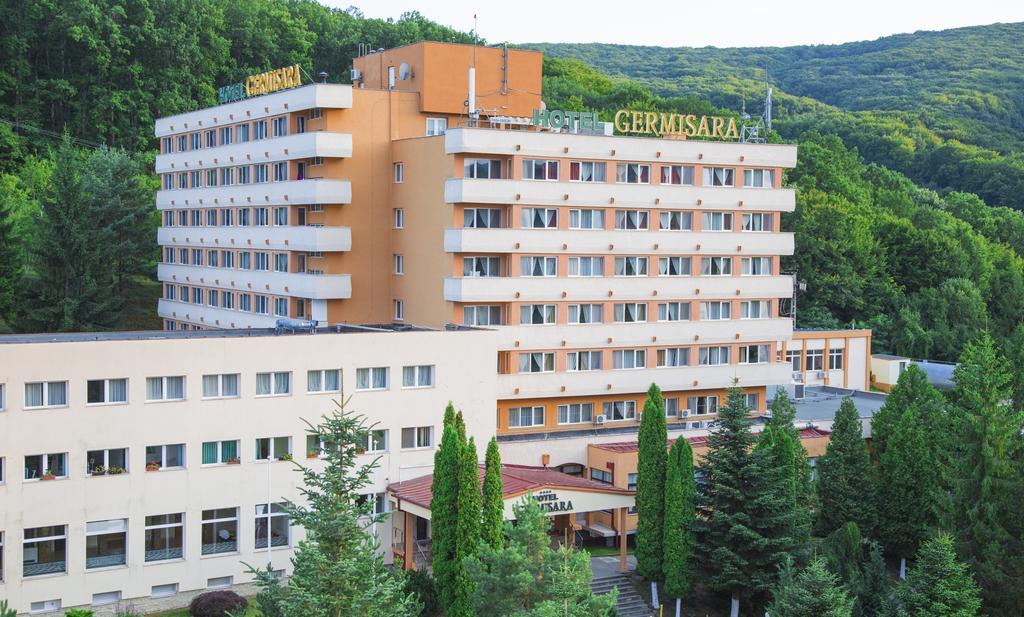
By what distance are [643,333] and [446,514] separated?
24.6 m

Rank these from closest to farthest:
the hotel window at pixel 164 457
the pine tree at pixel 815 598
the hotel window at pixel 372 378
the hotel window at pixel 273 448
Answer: the pine tree at pixel 815 598, the hotel window at pixel 164 457, the hotel window at pixel 273 448, the hotel window at pixel 372 378

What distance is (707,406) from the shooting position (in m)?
71.6

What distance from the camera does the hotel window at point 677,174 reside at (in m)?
68.8

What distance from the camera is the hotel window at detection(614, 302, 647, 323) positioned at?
68.0 meters

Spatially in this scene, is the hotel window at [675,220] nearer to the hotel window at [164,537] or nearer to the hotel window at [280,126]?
the hotel window at [280,126]

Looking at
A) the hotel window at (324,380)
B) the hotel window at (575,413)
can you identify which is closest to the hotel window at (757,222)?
the hotel window at (575,413)

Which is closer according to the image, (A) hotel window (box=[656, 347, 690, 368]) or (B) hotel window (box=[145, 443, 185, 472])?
(B) hotel window (box=[145, 443, 185, 472])

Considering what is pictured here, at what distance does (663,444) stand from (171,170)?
48.2 meters

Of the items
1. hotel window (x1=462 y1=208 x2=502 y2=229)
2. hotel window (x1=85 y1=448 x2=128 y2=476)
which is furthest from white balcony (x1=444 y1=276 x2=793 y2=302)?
hotel window (x1=85 y1=448 x2=128 y2=476)

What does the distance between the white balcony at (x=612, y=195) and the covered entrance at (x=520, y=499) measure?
14248 mm

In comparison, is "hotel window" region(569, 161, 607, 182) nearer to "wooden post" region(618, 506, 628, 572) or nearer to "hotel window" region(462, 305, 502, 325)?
"hotel window" region(462, 305, 502, 325)

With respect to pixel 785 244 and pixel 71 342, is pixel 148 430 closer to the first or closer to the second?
pixel 71 342

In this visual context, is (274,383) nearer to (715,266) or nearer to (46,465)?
(46,465)

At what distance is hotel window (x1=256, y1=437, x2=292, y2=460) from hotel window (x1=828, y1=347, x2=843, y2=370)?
47628mm
